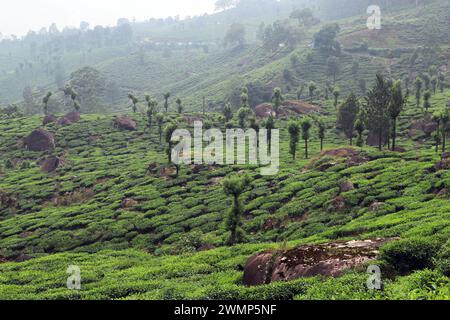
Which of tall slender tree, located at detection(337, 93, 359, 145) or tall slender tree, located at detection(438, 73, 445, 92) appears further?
tall slender tree, located at detection(438, 73, 445, 92)

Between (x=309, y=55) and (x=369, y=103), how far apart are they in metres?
99.1

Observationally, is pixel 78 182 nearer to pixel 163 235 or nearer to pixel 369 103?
pixel 163 235

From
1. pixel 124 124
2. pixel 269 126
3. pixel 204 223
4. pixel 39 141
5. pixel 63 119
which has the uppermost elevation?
pixel 269 126

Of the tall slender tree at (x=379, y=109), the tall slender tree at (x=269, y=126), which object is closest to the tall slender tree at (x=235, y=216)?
the tall slender tree at (x=269, y=126)

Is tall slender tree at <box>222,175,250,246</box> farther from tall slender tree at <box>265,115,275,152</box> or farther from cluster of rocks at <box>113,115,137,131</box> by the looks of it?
cluster of rocks at <box>113,115,137,131</box>

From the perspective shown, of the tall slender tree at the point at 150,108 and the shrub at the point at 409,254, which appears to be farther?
the tall slender tree at the point at 150,108

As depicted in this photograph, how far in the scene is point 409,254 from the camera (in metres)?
19.2

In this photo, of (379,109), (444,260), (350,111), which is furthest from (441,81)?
(444,260)

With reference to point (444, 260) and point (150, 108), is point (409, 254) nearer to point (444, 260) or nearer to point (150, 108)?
point (444, 260)

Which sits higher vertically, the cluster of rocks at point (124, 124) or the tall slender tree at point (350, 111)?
the tall slender tree at point (350, 111)

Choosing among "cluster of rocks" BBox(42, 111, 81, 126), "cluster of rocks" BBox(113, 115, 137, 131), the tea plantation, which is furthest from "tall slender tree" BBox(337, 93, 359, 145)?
"cluster of rocks" BBox(42, 111, 81, 126)

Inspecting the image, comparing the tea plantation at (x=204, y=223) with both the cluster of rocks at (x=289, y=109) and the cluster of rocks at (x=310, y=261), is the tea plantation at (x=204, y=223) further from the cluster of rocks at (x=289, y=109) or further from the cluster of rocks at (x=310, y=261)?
the cluster of rocks at (x=289, y=109)

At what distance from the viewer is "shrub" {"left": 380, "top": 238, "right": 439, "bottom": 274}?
18.9 meters

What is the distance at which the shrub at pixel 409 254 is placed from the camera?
1894cm
